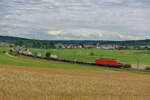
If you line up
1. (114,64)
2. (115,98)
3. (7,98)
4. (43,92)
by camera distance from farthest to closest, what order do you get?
(114,64), (115,98), (43,92), (7,98)

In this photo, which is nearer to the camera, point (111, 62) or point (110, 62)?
point (111, 62)

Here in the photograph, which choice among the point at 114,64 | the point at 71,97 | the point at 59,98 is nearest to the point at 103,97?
the point at 71,97

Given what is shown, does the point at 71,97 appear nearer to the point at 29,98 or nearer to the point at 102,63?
the point at 29,98

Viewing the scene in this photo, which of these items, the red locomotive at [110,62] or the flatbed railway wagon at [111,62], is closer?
the flatbed railway wagon at [111,62]

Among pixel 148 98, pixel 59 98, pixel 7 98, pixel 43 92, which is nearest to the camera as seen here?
Answer: pixel 7 98

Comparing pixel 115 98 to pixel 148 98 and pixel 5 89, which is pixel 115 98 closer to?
pixel 148 98

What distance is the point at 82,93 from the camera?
33.1 feet

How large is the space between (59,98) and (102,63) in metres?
69.8

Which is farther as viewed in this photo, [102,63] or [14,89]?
[102,63]

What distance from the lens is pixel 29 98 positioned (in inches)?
325

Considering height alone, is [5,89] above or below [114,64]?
above

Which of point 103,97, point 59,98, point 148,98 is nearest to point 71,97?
point 59,98

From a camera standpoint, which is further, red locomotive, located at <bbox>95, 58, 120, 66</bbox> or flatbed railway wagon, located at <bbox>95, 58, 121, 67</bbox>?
red locomotive, located at <bbox>95, 58, 120, 66</bbox>

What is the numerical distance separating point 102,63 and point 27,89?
69.2 meters
